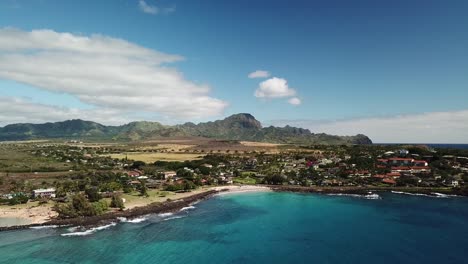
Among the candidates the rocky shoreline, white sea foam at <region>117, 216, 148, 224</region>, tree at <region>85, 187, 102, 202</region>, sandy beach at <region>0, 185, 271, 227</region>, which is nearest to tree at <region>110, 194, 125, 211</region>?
sandy beach at <region>0, 185, 271, 227</region>

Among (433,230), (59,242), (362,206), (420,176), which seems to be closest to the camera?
(59,242)

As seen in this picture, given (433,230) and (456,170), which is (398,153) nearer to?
(456,170)

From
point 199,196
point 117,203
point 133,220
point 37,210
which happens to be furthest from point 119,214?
point 199,196

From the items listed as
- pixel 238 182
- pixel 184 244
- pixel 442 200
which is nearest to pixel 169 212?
pixel 184 244

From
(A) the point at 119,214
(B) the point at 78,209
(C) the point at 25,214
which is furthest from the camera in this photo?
(A) the point at 119,214

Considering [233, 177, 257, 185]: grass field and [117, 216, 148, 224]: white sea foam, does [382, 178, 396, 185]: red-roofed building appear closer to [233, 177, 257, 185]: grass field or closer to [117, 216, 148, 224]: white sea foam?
[233, 177, 257, 185]: grass field

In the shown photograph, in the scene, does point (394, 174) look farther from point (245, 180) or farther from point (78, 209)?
point (78, 209)

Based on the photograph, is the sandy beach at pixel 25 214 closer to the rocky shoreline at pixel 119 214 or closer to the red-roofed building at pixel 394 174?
the rocky shoreline at pixel 119 214

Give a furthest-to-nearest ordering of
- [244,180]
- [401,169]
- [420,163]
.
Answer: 1. [420,163]
2. [401,169]
3. [244,180]
